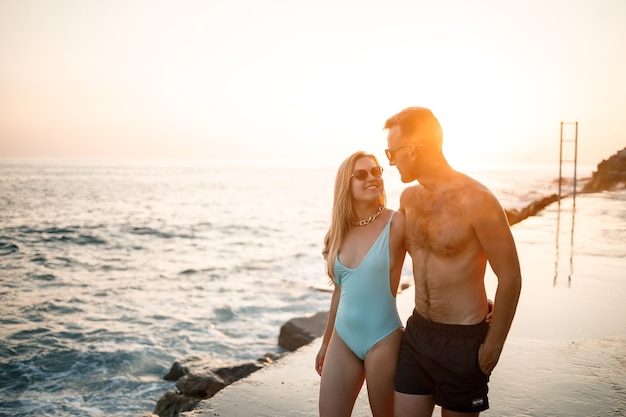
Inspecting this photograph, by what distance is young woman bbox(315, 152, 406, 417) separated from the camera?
9.61 feet

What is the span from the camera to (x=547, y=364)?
16.1 feet

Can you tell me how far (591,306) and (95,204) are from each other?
1959 inches

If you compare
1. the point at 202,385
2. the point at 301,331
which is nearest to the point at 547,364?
the point at 202,385

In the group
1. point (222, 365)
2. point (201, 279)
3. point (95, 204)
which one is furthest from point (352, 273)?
point (95, 204)

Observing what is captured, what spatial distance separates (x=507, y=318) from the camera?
2549mm

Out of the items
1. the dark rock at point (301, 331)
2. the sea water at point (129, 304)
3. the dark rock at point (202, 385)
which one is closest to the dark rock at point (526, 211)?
the sea water at point (129, 304)

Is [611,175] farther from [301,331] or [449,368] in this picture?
[449,368]

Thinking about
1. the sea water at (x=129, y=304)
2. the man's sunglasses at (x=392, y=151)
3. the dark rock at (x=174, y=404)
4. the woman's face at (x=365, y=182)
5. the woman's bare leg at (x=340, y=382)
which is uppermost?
the man's sunglasses at (x=392, y=151)

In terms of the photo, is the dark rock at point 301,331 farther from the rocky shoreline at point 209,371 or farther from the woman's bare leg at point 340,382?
the woman's bare leg at point 340,382

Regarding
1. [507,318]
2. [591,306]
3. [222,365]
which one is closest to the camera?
[507,318]

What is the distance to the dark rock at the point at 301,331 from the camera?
888cm

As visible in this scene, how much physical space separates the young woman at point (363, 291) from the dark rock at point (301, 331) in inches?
225

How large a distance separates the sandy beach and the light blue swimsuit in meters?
1.40

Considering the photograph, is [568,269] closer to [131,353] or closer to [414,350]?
[414,350]
